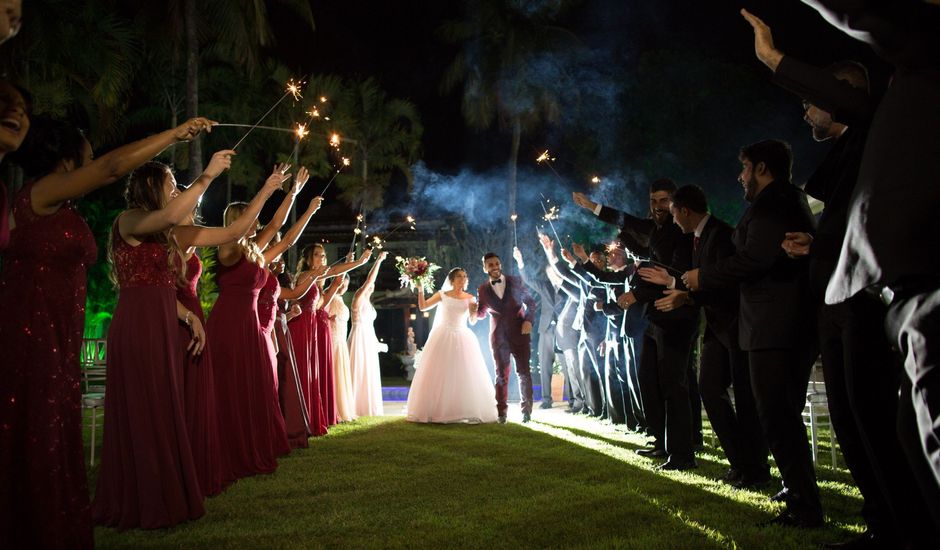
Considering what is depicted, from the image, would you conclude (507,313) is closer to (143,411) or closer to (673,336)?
(673,336)

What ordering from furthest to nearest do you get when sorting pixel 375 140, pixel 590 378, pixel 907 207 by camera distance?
pixel 375 140
pixel 590 378
pixel 907 207

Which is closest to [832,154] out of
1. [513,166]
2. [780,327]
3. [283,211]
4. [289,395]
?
[780,327]

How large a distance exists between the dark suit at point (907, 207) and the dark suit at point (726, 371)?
2807 millimetres

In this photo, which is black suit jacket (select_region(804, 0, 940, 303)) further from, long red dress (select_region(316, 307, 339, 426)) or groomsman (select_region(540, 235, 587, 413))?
groomsman (select_region(540, 235, 587, 413))

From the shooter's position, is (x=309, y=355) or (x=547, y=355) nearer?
(x=309, y=355)

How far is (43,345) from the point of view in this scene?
11.7ft

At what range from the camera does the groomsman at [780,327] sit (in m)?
4.38

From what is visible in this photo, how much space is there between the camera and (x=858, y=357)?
131 inches

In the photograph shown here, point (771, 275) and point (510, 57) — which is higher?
point (510, 57)

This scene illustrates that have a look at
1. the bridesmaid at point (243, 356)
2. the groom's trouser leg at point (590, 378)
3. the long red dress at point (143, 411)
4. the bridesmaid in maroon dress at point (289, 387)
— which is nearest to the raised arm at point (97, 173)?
the long red dress at point (143, 411)

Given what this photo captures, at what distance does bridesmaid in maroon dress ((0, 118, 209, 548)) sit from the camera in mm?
3406

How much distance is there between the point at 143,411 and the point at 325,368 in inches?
261

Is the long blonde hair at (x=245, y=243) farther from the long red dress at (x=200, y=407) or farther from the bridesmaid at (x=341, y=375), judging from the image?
the bridesmaid at (x=341, y=375)

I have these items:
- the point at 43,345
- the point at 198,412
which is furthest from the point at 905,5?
the point at 198,412
